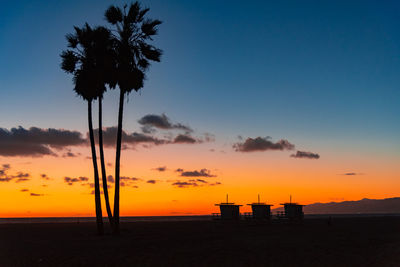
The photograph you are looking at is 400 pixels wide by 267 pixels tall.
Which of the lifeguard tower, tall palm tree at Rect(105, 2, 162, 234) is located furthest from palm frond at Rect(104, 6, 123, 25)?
the lifeguard tower

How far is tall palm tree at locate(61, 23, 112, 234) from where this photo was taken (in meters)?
33.2

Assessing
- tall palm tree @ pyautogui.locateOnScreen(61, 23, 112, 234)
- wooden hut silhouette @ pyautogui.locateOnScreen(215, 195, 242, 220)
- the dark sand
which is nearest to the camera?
the dark sand

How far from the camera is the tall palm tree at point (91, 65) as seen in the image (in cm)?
3319

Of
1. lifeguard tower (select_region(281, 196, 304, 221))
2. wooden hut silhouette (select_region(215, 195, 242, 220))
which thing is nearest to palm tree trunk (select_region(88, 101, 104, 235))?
wooden hut silhouette (select_region(215, 195, 242, 220))

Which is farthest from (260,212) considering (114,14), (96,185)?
(114,14)

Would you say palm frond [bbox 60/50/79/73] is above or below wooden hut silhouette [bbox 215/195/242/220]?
above

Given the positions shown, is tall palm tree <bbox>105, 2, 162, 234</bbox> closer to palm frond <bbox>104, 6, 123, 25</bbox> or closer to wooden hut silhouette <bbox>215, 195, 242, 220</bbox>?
palm frond <bbox>104, 6, 123, 25</bbox>

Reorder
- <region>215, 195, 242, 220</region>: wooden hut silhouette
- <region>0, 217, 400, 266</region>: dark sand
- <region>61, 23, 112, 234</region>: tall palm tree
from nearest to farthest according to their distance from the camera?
<region>0, 217, 400, 266</region>: dark sand
<region>61, 23, 112, 234</region>: tall palm tree
<region>215, 195, 242, 220</region>: wooden hut silhouette

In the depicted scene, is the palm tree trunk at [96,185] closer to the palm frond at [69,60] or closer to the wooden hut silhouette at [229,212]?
the palm frond at [69,60]

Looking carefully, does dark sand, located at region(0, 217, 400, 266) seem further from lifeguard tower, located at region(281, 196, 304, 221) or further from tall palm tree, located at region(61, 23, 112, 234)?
lifeguard tower, located at region(281, 196, 304, 221)

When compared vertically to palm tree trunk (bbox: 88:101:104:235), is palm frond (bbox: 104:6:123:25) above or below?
above

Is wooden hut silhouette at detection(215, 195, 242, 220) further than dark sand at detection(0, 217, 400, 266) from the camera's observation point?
Yes

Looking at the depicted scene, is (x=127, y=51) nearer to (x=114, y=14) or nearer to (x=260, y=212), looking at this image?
(x=114, y=14)

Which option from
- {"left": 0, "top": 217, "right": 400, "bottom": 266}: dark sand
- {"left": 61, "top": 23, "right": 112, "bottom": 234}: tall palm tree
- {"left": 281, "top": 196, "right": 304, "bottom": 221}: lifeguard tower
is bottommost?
{"left": 0, "top": 217, "right": 400, "bottom": 266}: dark sand
